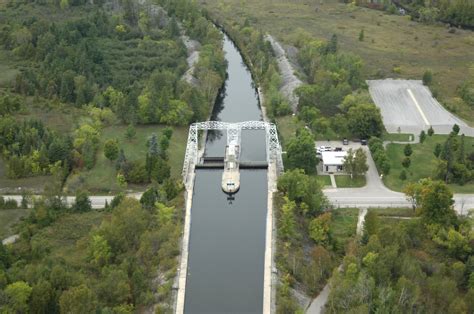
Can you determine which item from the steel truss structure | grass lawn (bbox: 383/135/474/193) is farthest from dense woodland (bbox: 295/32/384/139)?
the steel truss structure

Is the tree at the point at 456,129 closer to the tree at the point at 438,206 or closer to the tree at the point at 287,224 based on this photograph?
the tree at the point at 438,206

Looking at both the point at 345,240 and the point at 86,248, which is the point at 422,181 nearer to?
the point at 345,240

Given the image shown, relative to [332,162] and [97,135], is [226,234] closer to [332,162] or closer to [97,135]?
[332,162]

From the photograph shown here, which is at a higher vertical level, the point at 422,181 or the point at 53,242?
the point at 422,181

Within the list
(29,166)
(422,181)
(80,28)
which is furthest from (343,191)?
(80,28)

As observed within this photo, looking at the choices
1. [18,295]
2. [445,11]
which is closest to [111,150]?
[18,295]
